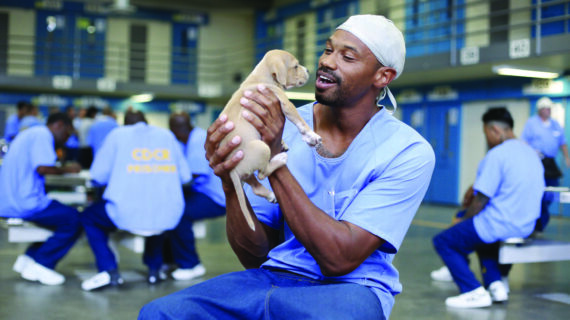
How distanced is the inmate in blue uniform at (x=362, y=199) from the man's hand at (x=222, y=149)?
10.9 inches

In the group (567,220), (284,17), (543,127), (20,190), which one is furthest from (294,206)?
(284,17)

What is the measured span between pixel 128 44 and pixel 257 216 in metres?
19.2

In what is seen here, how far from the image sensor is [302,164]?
1.93 meters

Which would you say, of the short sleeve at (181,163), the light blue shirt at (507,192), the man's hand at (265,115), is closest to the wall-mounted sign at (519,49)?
the light blue shirt at (507,192)

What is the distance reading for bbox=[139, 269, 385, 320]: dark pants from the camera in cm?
165

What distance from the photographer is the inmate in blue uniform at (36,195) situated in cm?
508

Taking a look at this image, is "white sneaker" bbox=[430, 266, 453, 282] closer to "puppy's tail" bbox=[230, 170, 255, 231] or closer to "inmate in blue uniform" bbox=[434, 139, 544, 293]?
"inmate in blue uniform" bbox=[434, 139, 544, 293]

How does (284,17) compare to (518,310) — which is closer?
Result: (518,310)

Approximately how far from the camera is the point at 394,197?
6.11 feet

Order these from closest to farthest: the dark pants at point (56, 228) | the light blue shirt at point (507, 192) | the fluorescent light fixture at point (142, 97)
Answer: the light blue shirt at point (507, 192) < the dark pants at point (56, 228) < the fluorescent light fixture at point (142, 97)

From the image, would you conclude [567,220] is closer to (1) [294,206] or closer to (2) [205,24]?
(1) [294,206]

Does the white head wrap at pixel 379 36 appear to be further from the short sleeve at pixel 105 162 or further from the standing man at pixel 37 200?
the standing man at pixel 37 200

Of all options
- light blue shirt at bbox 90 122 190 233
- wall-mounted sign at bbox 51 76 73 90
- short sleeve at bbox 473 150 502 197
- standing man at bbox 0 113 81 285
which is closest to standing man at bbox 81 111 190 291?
light blue shirt at bbox 90 122 190 233

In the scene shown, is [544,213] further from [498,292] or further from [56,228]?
[56,228]
